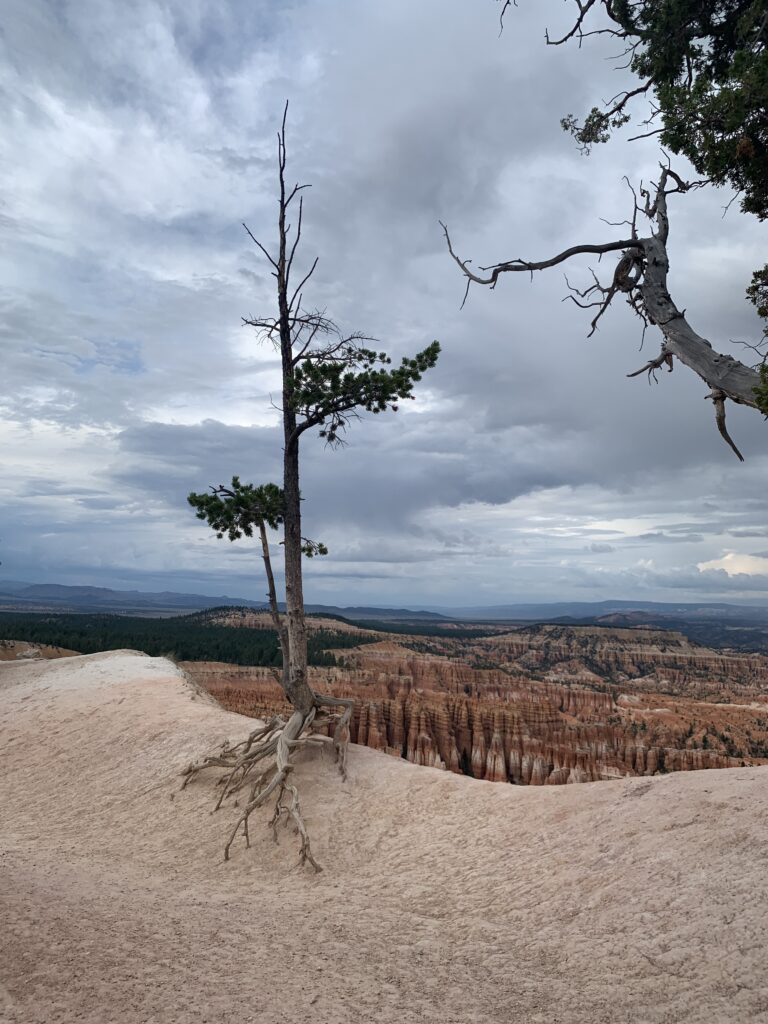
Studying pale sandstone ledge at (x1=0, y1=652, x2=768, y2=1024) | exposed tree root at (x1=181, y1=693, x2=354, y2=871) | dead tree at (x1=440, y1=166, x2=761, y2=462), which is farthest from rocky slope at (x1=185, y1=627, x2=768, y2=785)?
dead tree at (x1=440, y1=166, x2=761, y2=462)

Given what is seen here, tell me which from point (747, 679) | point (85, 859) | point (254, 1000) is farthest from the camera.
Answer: point (747, 679)

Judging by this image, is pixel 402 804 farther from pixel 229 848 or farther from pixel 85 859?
pixel 85 859

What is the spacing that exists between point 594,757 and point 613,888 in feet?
97.5

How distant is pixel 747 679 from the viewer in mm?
83875

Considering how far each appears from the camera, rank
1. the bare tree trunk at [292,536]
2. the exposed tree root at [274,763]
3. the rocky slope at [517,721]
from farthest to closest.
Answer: the rocky slope at [517,721]
the bare tree trunk at [292,536]
the exposed tree root at [274,763]

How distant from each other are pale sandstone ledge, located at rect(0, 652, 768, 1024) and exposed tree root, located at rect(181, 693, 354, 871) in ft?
1.08

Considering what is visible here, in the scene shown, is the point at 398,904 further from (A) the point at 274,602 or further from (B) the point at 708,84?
(B) the point at 708,84

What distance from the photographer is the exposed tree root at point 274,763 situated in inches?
403

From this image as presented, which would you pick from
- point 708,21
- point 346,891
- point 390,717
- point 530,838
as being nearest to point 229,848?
point 346,891

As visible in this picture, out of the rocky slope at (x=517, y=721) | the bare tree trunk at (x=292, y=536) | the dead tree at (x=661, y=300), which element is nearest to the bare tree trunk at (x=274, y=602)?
the bare tree trunk at (x=292, y=536)

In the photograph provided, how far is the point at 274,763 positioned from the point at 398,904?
448 cm

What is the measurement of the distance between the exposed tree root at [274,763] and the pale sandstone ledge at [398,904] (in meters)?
0.33

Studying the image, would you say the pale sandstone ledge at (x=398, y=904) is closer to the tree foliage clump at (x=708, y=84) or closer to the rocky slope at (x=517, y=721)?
the tree foliage clump at (x=708, y=84)

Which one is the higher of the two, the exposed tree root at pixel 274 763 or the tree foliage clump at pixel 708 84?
the tree foliage clump at pixel 708 84
